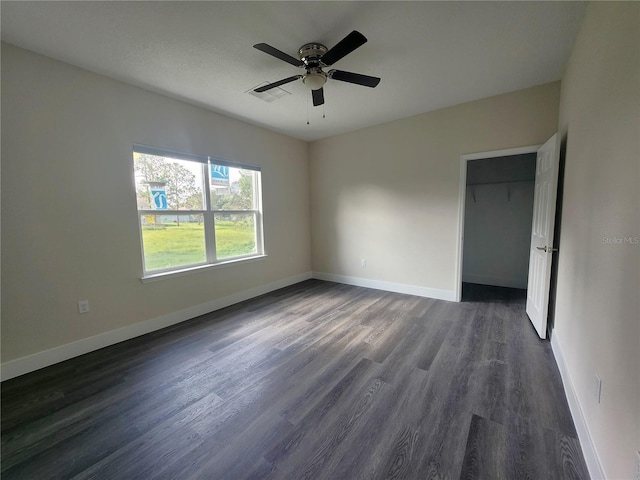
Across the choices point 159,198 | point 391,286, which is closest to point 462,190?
point 391,286

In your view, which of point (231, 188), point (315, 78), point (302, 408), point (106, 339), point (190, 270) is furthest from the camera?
point (231, 188)

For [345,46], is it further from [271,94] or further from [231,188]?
[231,188]

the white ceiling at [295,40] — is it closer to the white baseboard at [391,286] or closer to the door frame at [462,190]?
the door frame at [462,190]

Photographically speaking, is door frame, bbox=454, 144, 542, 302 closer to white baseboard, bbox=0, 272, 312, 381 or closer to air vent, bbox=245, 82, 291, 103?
air vent, bbox=245, 82, 291, 103

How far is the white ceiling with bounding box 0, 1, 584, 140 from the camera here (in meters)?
1.78

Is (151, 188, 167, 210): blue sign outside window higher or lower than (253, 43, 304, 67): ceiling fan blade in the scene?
lower

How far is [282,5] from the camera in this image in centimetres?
176

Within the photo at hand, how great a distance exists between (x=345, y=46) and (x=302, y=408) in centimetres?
253

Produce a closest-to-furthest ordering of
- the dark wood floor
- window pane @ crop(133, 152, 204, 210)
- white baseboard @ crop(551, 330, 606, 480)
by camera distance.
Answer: white baseboard @ crop(551, 330, 606, 480) < the dark wood floor < window pane @ crop(133, 152, 204, 210)

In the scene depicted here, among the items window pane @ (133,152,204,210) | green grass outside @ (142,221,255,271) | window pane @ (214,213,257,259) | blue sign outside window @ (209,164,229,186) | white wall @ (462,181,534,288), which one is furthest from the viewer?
white wall @ (462,181,534,288)

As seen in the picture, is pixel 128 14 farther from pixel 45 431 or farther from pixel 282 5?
pixel 45 431

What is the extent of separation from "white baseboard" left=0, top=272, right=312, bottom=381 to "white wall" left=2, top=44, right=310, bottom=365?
0.05 metres

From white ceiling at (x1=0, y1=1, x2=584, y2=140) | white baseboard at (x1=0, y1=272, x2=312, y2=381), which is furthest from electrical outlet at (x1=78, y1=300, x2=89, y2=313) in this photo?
white ceiling at (x1=0, y1=1, x2=584, y2=140)

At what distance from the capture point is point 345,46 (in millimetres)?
1800
